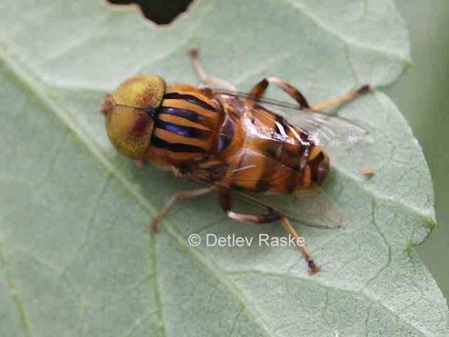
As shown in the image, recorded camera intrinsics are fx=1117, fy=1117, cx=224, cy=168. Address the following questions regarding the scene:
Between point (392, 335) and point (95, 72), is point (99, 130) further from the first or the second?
point (392, 335)

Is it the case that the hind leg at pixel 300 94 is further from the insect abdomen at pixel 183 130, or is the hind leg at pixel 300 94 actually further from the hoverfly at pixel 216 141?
the insect abdomen at pixel 183 130

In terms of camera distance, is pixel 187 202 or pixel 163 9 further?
pixel 163 9

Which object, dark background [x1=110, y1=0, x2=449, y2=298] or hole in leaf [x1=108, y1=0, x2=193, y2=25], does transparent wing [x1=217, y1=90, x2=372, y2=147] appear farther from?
dark background [x1=110, y1=0, x2=449, y2=298]

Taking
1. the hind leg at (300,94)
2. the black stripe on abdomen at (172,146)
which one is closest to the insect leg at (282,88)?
the hind leg at (300,94)

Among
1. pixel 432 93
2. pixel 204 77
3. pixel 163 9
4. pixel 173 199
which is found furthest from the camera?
pixel 432 93

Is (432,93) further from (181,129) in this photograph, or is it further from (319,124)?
(181,129)

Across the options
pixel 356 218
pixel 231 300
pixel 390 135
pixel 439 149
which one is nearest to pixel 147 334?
pixel 231 300

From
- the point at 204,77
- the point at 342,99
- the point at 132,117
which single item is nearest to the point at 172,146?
the point at 132,117

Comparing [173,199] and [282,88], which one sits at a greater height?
[282,88]
